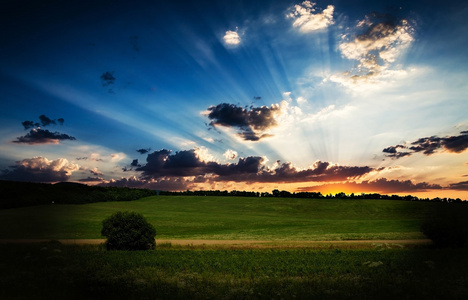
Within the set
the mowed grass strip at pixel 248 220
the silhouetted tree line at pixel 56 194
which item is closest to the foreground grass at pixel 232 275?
the mowed grass strip at pixel 248 220

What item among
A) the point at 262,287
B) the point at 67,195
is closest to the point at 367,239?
the point at 262,287

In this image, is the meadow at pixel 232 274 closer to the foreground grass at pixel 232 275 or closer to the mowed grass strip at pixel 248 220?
the foreground grass at pixel 232 275

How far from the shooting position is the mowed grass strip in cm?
4497

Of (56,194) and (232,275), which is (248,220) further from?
(56,194)

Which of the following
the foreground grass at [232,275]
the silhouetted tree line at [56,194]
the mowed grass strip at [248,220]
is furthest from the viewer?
the silhouetted tree line at [56,194]

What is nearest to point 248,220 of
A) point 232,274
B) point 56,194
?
point 232,274

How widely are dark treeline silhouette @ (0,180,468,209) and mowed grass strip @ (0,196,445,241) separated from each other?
286 inches

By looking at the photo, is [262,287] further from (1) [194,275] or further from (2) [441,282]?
(2) [441,282]

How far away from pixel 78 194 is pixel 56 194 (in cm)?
742

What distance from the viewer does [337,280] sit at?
1758 cm

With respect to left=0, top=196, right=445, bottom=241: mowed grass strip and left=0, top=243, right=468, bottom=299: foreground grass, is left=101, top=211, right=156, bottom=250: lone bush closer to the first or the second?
left=0, top=243, right=468, bottom=299: foreground grass

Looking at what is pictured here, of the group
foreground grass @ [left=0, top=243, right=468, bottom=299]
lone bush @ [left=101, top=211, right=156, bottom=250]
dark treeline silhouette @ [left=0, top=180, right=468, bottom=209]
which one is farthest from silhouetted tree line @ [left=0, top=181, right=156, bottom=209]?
foreground grass @ [left=0, top=243, right=468, bottom=299]

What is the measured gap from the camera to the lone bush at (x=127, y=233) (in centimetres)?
Answer: 2866

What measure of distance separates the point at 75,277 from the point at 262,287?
988 cm
